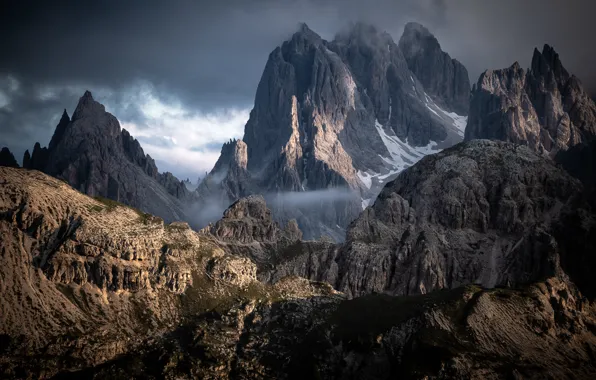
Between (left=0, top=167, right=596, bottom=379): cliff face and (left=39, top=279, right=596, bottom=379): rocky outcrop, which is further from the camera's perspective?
(left=39, top=279, right=596, bottom=379): rocky outcrop

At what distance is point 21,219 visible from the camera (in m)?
191

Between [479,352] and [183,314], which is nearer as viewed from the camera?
[479,352]

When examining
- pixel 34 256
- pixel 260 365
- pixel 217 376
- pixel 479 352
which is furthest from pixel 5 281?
pixel 479 352

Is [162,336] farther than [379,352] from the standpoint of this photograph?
Yes

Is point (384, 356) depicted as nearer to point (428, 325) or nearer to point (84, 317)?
point (428, 325)

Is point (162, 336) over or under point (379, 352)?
over

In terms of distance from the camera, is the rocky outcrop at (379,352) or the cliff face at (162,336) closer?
the cliff face at (162,336)

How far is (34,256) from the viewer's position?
187375 mm

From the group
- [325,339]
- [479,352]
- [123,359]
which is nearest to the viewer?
[123,359]

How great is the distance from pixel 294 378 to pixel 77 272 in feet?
257

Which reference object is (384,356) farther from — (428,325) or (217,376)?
(217,376)

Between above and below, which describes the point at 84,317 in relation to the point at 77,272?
below

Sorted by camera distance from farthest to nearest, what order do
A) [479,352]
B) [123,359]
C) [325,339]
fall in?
[325,339]
[479,352]
[123,359]

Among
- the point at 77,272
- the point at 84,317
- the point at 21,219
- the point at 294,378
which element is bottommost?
the point at 294,378
